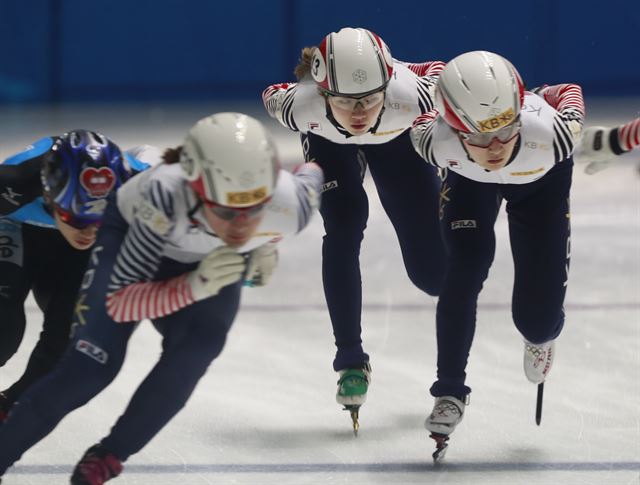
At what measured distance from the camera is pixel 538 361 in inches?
216

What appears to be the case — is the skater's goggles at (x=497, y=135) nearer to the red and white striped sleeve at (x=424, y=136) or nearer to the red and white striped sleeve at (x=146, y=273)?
the red and white striped sleeve at (x=424, y=136)

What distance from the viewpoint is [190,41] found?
12.1m

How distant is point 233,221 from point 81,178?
0.88m

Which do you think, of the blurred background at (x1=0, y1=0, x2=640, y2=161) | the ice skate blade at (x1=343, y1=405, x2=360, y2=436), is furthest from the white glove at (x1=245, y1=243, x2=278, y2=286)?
the blurred background at (x1=0, y1=0, x2=640, y2=161)

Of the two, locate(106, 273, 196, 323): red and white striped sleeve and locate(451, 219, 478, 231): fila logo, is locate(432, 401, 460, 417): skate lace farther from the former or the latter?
locate(106, 273, 196, 323): red and white striped sleeve

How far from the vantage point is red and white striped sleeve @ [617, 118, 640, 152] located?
15.0ft

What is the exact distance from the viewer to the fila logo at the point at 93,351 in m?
3.97

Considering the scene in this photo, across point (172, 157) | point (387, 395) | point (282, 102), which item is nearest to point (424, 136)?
point (282, 102)

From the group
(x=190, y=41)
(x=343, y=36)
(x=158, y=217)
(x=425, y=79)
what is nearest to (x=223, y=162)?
(x=158, y=217)

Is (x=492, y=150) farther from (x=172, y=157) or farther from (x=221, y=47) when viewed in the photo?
(x=221, y=47)

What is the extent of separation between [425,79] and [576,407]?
1638 mm

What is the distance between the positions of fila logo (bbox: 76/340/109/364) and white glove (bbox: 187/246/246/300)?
1.28ft

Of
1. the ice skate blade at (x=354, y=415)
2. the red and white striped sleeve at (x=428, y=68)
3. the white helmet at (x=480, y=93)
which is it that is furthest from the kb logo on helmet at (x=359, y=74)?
the ice skate blade at (x=354, y=415)

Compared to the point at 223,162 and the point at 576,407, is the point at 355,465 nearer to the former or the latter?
the point at 576,407
